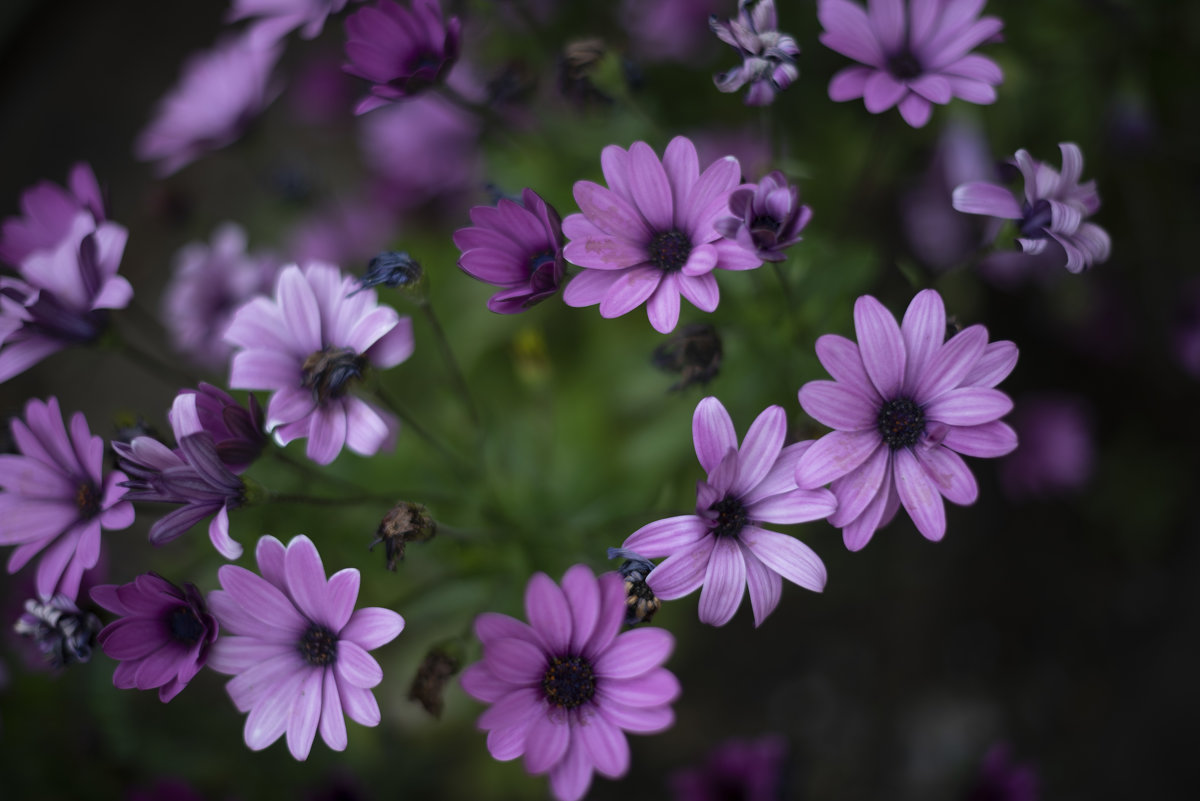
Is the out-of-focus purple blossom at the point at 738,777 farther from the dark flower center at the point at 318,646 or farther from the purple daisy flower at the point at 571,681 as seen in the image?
the dark flower center at the point at 318,646

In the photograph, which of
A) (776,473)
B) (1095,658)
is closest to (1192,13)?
(1095,658)

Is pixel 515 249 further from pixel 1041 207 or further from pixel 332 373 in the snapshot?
pixel 1041 207

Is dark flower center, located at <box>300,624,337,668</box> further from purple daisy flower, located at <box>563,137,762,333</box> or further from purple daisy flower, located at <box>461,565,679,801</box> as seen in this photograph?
purple daisy flower, located at <box>563,137,762,333</box>

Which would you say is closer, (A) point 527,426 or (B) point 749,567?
(B) point 749,567

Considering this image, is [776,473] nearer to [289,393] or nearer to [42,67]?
[289,393]

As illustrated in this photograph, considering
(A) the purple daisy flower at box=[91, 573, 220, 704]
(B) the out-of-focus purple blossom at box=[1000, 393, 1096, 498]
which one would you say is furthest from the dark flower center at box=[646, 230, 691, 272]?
(B) the out-of-focus purple blossom at box=[1000, 393, 1096, 498]

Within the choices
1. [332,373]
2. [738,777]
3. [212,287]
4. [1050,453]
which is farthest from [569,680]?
[1050,453]

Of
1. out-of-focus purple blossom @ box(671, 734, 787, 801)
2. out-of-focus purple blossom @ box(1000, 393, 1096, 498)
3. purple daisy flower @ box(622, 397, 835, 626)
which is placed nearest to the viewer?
purple daisy flower @ box(622, 397, 835, 626)
